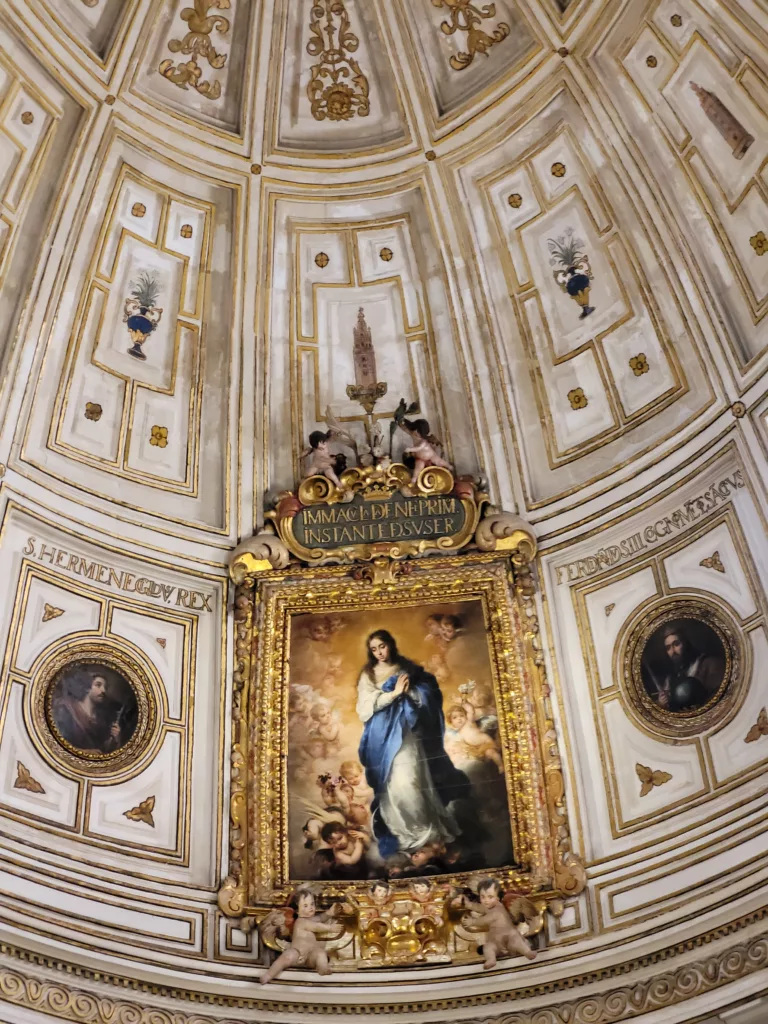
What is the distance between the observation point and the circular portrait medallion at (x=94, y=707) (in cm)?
1325

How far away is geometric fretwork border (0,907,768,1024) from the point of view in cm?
1135

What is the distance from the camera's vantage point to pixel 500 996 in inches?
488

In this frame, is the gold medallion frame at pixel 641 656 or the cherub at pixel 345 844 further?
the cherub at pixel 345 844

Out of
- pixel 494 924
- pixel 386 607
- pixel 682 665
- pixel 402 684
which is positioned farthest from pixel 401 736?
pixel 682 665

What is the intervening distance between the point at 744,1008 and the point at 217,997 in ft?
15.1

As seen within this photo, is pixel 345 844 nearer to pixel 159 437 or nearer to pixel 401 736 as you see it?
pixel 401 736

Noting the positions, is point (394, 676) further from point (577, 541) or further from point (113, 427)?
point (113, 427)

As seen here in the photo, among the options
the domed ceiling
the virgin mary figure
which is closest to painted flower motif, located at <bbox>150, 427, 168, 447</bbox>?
the domed ceiling

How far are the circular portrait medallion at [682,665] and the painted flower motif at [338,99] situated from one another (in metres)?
6.68

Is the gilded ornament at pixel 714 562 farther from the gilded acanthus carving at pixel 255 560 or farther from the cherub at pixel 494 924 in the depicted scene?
the gilded acanthus carving at pixel 255 560

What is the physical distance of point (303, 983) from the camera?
12.6m

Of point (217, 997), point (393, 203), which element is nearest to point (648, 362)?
point (393, 203)

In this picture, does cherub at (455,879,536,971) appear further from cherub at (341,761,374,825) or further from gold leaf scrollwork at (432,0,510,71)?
gold leaf scrollwork at (432,0,510,71)

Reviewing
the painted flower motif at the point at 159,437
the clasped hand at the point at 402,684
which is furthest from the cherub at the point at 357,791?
the painted flower motif at the point at 159,437
